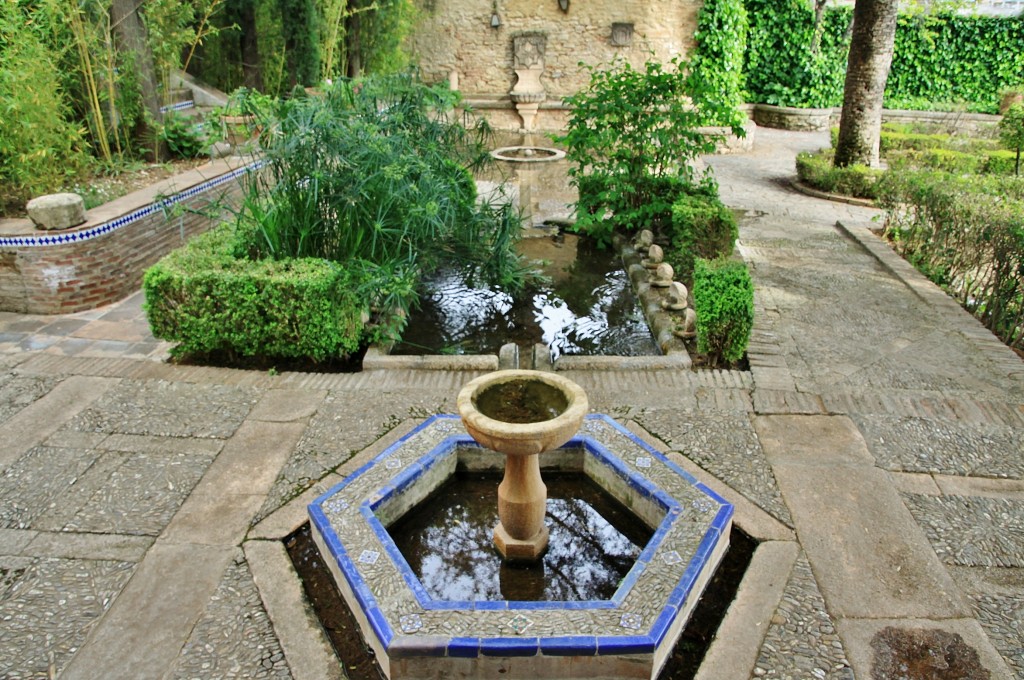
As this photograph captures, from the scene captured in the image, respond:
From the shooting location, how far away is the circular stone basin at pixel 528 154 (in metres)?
11.7

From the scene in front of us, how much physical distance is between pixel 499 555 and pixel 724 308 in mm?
2345

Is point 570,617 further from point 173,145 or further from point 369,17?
point 369,17

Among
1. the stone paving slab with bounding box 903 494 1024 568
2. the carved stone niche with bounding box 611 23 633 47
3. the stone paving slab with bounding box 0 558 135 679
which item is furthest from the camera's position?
the carved stone niche with bounding box 611 23 633 47

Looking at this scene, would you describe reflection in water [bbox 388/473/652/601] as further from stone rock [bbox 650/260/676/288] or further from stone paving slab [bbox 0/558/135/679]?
stone rock [bbox 650/260/676/288]

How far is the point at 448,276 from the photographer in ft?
21.3

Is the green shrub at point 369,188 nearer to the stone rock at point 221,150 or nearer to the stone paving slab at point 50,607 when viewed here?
the stone paving slab at point 50,607

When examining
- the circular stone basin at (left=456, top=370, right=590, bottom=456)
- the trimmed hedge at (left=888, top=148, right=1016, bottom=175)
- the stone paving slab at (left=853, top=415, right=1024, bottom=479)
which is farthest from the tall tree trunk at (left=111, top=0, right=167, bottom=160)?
the trimmed hedge at (left=888, top=148, right=1016, bottom=175)

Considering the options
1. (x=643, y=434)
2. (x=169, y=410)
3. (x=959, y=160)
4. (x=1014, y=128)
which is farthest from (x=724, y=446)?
(x=959, y=160)

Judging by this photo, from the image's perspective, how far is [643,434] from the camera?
408 cm

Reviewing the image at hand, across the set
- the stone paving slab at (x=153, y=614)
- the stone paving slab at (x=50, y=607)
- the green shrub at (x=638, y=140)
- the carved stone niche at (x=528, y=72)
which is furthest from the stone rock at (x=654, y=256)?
the carved stone niche at (x=528, y=72)

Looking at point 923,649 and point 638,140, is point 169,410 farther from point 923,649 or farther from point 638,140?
point 638,140

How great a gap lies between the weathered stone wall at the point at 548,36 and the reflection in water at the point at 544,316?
10101mm

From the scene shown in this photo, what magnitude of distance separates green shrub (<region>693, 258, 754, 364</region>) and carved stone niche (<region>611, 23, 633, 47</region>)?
1223 cm

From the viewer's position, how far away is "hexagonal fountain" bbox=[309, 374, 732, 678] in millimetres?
2535
